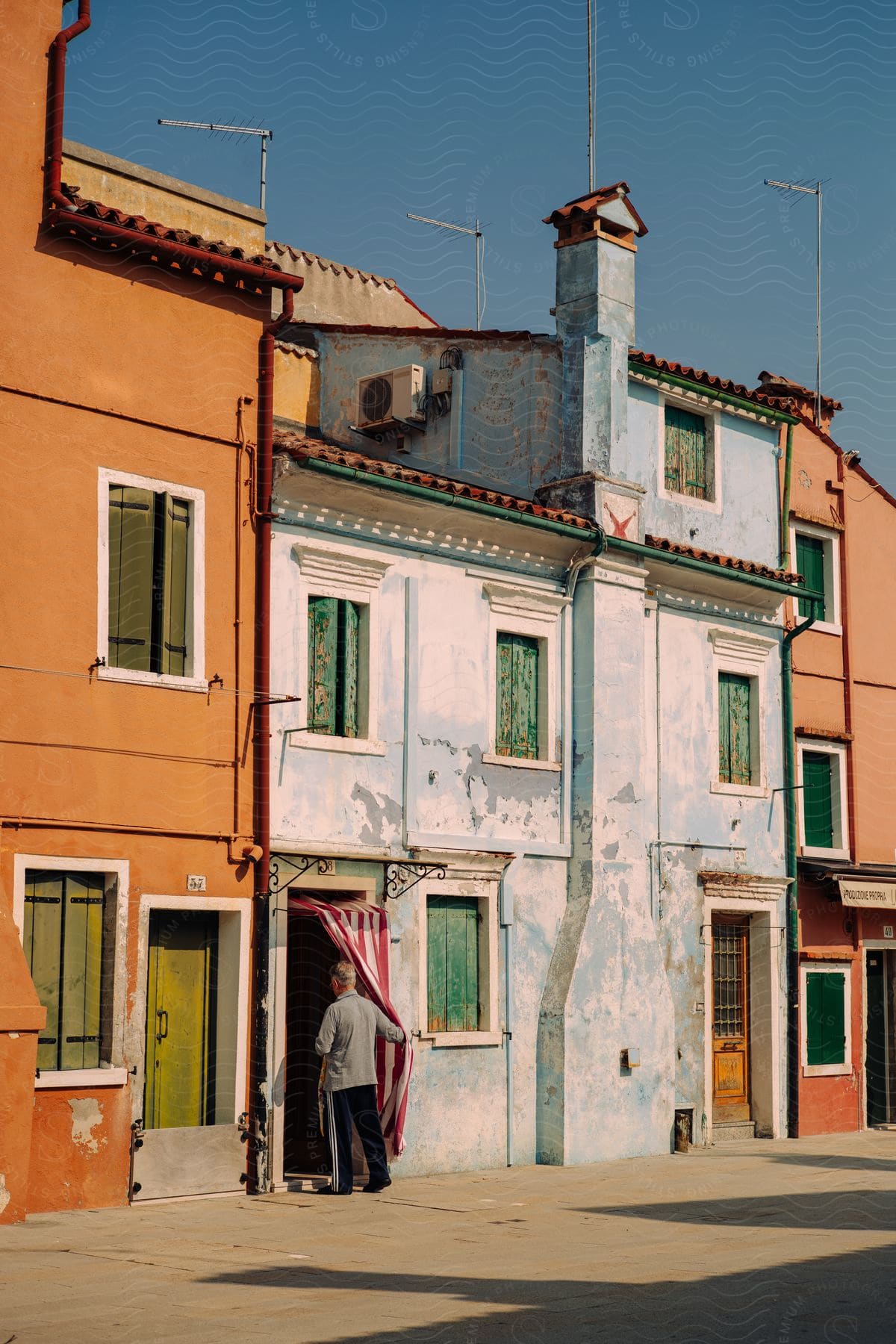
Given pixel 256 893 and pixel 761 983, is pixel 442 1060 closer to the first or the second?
pixel 256 893

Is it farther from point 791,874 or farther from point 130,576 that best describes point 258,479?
point 791,874

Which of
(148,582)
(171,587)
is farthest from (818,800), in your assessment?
(148,582)

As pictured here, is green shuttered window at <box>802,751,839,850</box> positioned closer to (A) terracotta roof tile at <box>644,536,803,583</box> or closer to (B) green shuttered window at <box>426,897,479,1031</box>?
(A) terracotta roof tile at <box>644,536,803,583</box>

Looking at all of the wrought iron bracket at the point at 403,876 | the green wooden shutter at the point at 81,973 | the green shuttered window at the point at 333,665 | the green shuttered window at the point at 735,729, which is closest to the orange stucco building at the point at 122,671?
the green wooden shutter at the point at 81,973

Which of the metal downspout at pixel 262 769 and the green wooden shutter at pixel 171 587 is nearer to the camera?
the green wooden shutter at pixel 171 587

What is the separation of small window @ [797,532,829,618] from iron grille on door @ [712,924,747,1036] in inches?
174

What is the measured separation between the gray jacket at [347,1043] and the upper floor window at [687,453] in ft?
26.2

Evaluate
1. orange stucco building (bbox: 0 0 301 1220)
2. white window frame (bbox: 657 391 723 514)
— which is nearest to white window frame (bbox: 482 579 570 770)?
white window frame (bbox: 657 391 723 514)

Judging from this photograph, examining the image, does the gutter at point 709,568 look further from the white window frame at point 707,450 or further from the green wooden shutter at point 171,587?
the green wooden shutter at point 171,587

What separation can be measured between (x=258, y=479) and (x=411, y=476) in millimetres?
1764

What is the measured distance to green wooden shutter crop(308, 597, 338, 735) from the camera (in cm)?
1554

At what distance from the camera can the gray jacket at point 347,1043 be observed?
1431 centimetres

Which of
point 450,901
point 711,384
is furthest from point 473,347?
point 450,901

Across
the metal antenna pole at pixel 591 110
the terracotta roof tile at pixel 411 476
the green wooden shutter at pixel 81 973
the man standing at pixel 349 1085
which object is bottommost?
the man standing at pixel 349 1085
